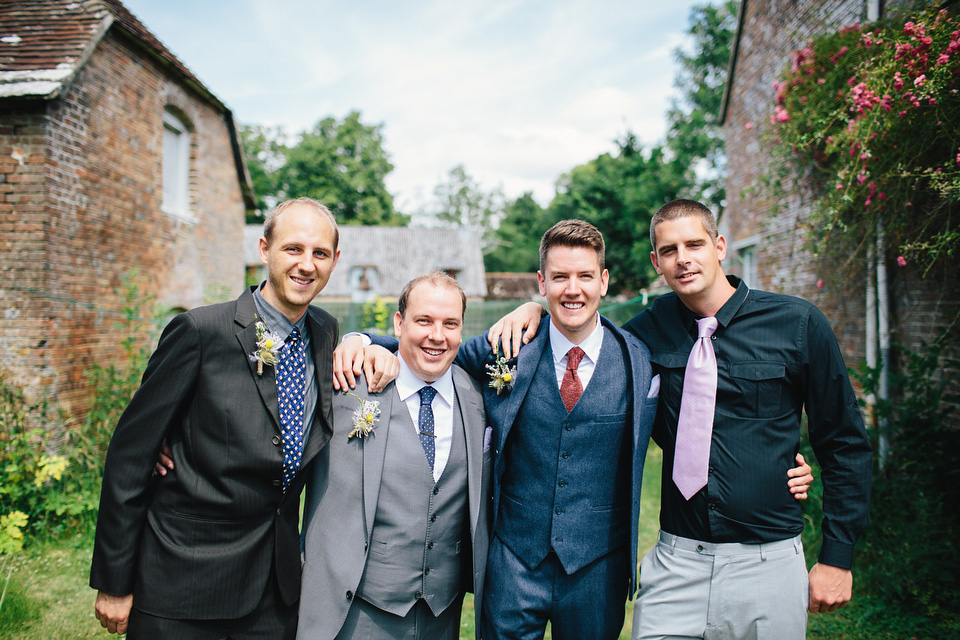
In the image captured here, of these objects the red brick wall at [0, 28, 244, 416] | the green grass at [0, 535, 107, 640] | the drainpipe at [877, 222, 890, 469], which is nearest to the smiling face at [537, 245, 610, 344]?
the drainpipe at [877, 222, 890, 469]

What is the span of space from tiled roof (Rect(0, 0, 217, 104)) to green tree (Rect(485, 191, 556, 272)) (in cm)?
4624

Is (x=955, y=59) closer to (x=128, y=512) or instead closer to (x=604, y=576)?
(x=604, y=576)

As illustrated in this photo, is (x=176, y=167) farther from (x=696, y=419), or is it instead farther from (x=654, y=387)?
(x=696, y=419)

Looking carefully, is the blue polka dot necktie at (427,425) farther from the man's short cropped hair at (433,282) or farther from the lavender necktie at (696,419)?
the lavender necktie at (696,419)

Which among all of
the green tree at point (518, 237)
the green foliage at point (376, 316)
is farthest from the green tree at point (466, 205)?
the green foliage at point (376, 316)

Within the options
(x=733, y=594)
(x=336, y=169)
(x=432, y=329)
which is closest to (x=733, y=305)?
(x=733, y=594)

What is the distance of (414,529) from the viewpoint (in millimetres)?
2271

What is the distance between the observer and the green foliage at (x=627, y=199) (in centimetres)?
2456

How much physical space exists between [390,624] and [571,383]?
1.23 meters

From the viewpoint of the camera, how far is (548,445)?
2.40 m

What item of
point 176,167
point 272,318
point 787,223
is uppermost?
point 176,167

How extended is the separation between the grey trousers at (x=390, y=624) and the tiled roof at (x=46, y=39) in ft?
22.7

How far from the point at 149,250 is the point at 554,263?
8.57 m

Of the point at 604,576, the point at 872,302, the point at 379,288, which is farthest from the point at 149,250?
the point at 379,288
